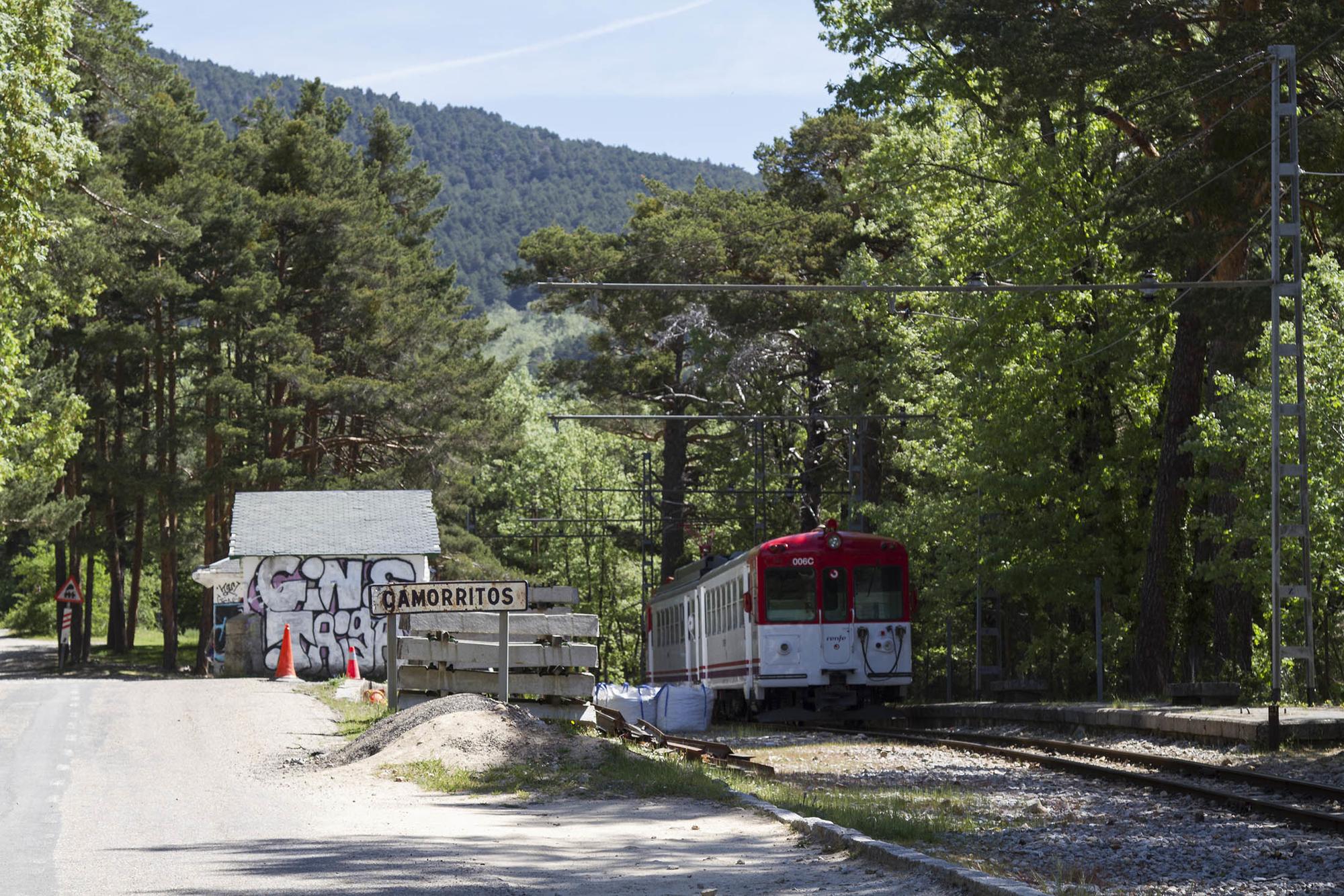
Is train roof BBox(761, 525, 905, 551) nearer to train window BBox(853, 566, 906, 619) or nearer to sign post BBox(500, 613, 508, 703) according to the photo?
train window BBox(853, 566, 906, 619)

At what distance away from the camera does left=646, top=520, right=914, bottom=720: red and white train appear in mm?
25281

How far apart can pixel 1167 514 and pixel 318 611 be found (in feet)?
66.0

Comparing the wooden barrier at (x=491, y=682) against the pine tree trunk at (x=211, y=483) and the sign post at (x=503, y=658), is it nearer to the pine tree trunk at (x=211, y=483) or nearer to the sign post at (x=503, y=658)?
Result: the sign post at (x=503, y=658)

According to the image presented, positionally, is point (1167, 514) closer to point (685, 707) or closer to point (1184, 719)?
point (1184, 719)

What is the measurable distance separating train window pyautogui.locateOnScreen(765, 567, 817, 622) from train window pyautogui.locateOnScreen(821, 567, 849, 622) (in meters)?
0.18

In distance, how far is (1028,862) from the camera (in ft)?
32.9

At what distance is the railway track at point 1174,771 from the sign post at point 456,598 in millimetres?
6019

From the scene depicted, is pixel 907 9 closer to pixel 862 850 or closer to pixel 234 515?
pixel 862 850

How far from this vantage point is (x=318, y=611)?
36719 millimetres

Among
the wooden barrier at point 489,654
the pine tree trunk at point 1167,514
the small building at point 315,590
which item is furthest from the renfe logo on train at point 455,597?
the small building at point 315,590

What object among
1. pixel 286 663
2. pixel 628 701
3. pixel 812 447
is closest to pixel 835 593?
pixel 628 701

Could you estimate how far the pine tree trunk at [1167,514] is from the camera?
24859 millimetres

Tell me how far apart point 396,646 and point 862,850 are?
11625mm

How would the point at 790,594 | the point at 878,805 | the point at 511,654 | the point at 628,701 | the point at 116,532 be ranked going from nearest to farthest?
1. the point at 878,805
2. the point at 511,654
3. the point at 628,701
4. the point at 790,594
5. the point at 116,532
